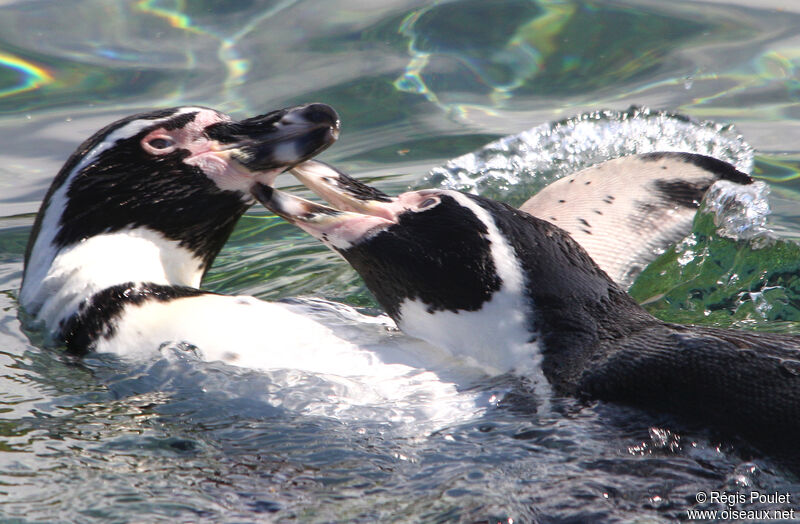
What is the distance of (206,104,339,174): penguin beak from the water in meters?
0.68

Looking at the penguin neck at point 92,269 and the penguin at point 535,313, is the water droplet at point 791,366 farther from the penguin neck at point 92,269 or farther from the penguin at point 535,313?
the penguin neck at point 92,269

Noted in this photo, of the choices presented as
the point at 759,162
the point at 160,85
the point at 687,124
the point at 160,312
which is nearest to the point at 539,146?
the point at 687,124

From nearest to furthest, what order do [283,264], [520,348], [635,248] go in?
[520,348] < [635,248] < [283,264]

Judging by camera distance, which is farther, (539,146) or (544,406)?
(539,146)

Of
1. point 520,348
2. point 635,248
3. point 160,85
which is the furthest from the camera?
point 160,85

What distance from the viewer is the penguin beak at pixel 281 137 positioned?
3.06 m

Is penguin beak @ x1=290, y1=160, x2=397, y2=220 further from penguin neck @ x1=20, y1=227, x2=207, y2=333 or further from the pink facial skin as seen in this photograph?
penguin neck @ x1=20, y1=227, x2=207, y2=333

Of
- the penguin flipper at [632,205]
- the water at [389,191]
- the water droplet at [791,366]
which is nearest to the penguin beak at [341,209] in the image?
the water at [389,191]

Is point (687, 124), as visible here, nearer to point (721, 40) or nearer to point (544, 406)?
point (721, 40)

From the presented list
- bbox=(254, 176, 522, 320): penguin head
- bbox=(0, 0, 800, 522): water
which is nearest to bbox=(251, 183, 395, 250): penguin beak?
bbox=(254, 176, 522, 320): penguin head

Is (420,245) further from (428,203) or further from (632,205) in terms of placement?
(632,205)

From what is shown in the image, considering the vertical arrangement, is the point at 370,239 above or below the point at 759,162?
above

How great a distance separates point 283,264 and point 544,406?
182cm

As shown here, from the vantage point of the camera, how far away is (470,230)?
9.34ft
